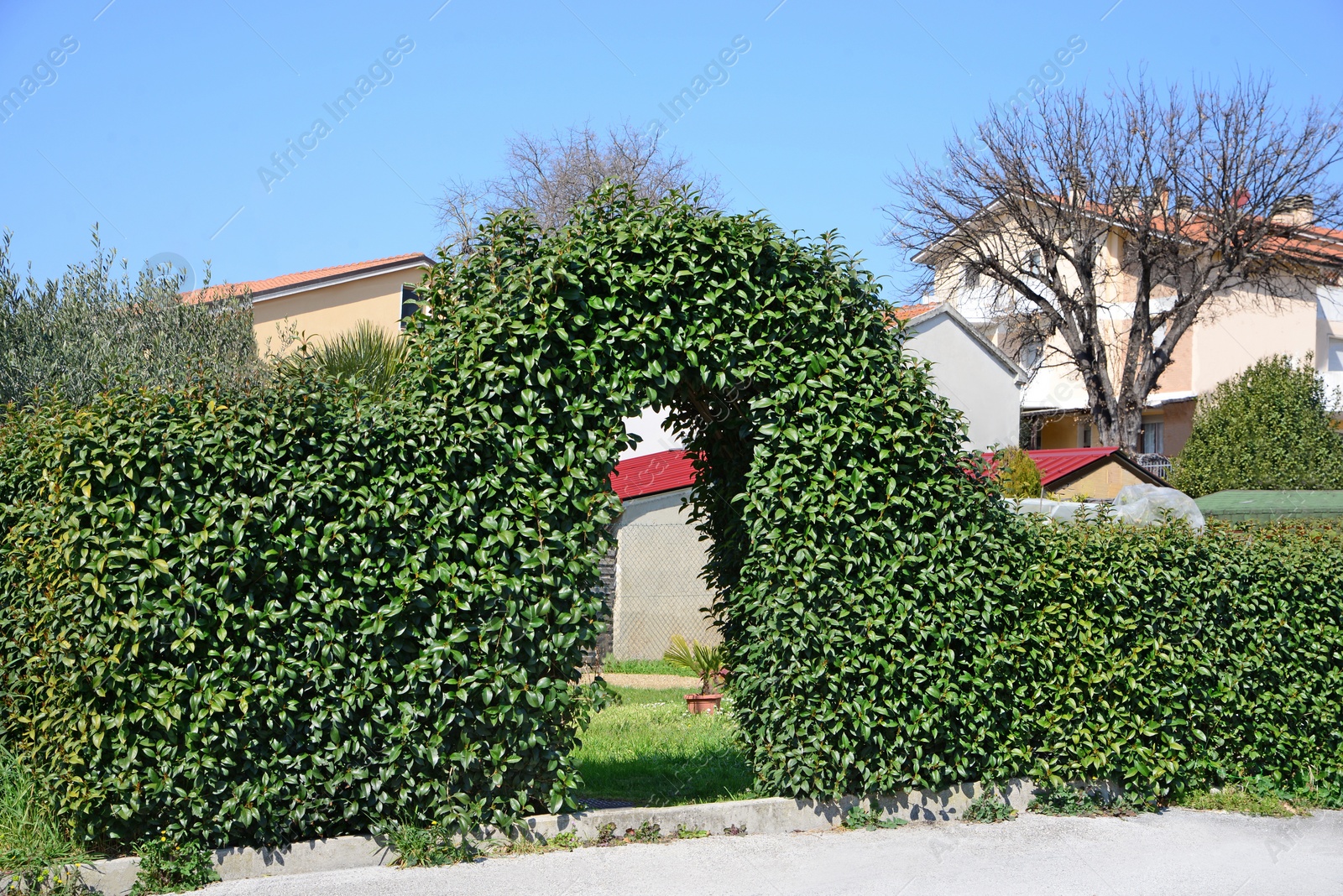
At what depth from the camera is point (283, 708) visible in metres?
5.23

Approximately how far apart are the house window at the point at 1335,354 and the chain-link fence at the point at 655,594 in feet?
101

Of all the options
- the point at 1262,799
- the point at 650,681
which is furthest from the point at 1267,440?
the point at 1262,799

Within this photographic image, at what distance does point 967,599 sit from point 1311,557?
3.14 meters

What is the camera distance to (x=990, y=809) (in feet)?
21.3

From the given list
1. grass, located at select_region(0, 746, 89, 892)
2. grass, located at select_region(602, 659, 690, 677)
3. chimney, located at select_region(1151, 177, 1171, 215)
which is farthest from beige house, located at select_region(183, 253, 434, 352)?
grass, located at select_region(0, 746, 89, 892)

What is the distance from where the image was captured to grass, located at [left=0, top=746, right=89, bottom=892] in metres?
5.08

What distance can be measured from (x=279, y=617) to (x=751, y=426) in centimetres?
300

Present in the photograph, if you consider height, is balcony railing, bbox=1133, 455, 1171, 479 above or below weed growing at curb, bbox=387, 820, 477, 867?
above

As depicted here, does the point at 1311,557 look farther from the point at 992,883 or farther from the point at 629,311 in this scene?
the point at 629,311

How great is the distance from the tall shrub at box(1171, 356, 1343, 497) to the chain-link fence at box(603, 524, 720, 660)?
51.4ft

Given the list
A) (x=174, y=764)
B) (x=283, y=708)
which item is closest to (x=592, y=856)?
(x=283, y=708)

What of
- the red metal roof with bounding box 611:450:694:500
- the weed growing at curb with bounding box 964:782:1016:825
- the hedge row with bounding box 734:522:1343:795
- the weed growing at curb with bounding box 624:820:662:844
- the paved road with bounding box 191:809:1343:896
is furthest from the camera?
the red metal roof with bounding box 611:450:694:500

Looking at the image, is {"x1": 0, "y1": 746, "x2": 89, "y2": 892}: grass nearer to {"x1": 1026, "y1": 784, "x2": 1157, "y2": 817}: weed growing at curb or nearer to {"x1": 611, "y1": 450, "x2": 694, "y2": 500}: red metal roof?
{"x1": 1026, "y1": 784, "x2": 1157, "y2": 817}: weed growing at curb

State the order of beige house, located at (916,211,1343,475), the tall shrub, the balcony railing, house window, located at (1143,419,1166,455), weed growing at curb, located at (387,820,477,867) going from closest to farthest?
weed growing at curb, located at (387,820,477,867) → the tall shrub → the balcony railing → beige house, located at (916,211,1343,475) → house window, located at (1143,419,1166,455)
